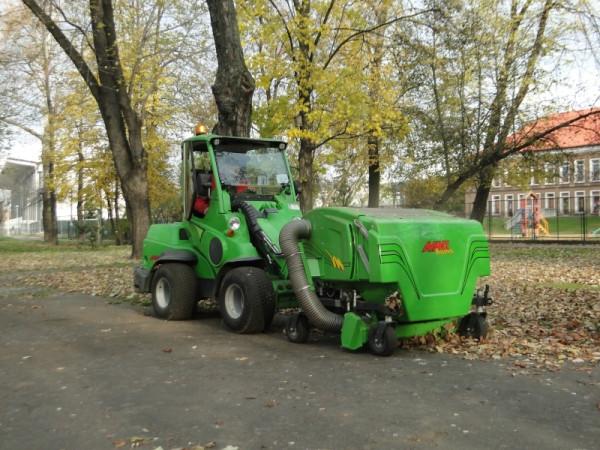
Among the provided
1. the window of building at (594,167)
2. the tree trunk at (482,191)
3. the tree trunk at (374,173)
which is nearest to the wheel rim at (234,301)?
the tree trunk at (482,191)

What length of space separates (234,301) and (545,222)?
31951 millimetres

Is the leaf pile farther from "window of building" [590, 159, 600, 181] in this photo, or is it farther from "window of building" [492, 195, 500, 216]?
"window of building" [590, 159, 600, 181]

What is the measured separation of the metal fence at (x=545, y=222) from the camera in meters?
32.2

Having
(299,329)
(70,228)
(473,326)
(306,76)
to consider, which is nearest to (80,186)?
(70,228)

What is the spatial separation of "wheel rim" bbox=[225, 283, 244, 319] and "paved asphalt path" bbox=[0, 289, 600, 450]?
387 mm

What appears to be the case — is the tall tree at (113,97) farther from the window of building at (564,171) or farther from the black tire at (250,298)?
the window of building at (564,171)

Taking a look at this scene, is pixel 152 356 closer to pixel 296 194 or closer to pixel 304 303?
pixel 304 303

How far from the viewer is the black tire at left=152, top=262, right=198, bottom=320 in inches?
368

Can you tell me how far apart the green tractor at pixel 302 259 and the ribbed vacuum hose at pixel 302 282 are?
0.01m

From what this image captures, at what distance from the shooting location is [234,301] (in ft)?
27.7

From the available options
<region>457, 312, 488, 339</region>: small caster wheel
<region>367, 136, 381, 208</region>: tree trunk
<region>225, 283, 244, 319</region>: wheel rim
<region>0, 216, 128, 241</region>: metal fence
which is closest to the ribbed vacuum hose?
<region>225, 283, 244, 319</region>: wheel rim

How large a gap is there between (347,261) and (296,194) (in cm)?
294

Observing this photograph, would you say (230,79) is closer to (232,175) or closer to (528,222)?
(232,175)

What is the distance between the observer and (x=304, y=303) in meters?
7.25
